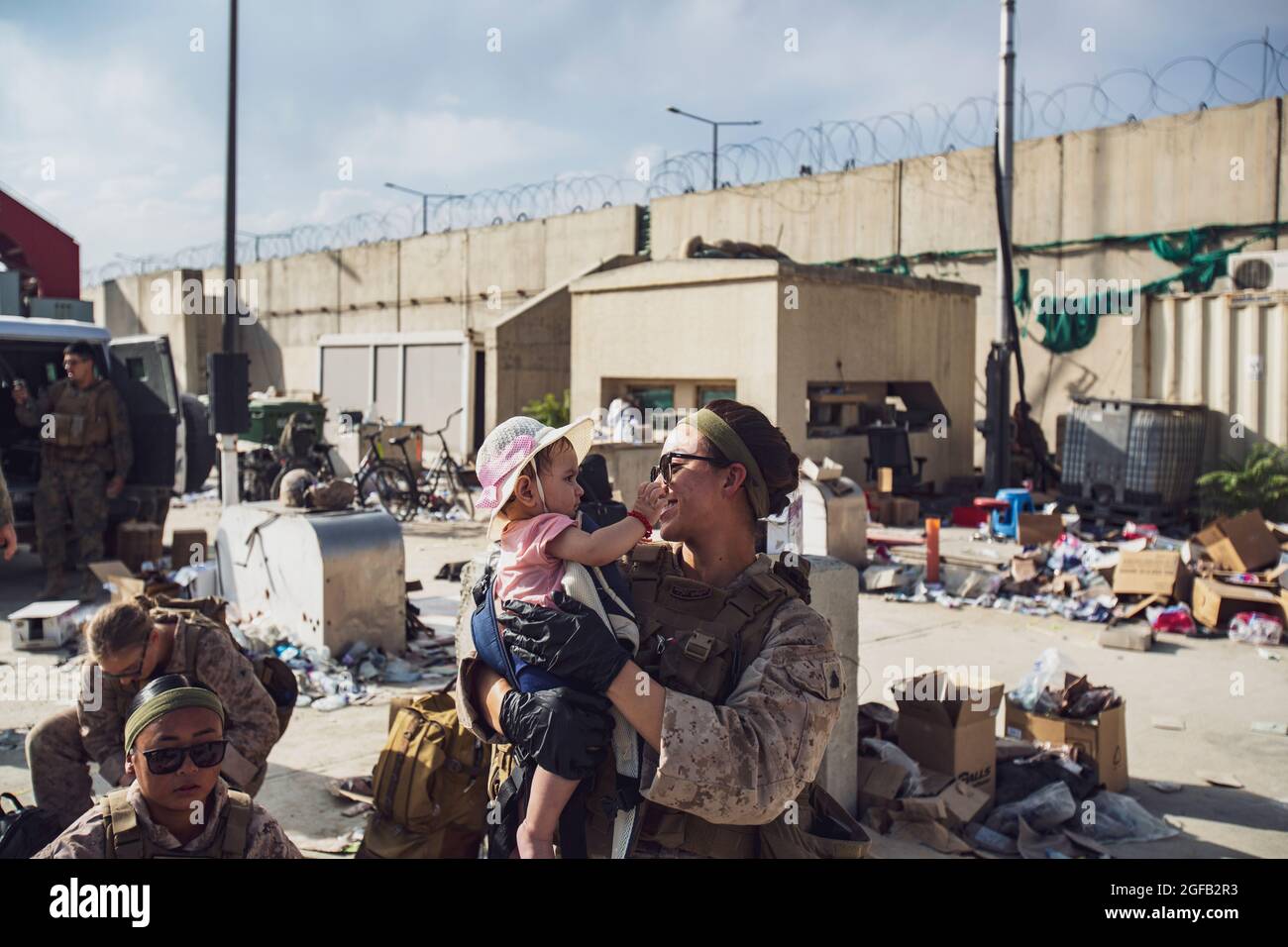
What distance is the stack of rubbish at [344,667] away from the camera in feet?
19.8

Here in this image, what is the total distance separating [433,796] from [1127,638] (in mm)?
5624

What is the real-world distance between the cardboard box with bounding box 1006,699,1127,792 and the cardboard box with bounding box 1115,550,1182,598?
351 centimetres

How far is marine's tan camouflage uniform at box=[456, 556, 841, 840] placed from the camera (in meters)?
1.77

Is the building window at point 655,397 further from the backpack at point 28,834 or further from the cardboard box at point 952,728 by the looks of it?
the backpack at point 28,834

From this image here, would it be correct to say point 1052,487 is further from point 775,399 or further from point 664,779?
point 664,779

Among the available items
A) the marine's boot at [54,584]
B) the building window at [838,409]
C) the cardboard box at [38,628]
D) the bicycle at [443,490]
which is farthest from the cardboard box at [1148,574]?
the marine's boot at [54,584]

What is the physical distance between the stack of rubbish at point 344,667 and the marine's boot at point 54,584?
8.17ft

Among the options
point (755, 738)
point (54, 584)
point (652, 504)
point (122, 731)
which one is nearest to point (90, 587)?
point (54, 584)

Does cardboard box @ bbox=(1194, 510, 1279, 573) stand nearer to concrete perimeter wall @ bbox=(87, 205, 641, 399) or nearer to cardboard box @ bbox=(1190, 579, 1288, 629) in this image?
cardboard box @ bbox=(1190, 579, 1288, 629)

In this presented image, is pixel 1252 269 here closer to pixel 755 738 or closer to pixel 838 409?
pixel 838 409

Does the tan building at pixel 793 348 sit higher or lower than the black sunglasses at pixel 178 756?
higher

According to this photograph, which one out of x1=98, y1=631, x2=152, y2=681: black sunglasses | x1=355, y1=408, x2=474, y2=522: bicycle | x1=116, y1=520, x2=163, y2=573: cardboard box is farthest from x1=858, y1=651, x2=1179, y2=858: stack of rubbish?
x1=355, y1=408, x2=474, y2=522: bicycle

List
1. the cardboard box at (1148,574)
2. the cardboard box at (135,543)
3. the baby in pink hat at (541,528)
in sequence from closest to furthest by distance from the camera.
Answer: the baby in pink hat at (541,528)
the cardboard box at (1148,574)
the cardboard box at (135,543)
